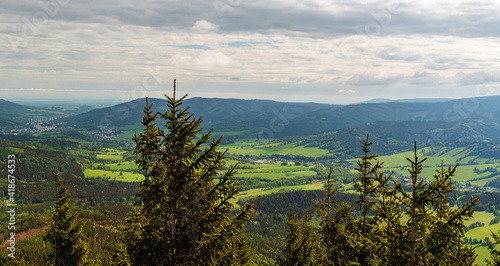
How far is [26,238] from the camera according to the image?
99.1 metres

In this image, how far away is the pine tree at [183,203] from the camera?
40.7 feet

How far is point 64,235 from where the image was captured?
2917 centimetres

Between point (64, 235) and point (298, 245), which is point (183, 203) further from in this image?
point (64, 235)

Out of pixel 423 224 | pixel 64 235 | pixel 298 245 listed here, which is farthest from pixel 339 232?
pixel 64 235

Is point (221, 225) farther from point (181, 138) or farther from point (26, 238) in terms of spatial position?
point (26, 238)

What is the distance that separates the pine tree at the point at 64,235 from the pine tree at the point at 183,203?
21334mm

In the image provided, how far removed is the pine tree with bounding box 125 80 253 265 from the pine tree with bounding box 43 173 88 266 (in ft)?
70.0

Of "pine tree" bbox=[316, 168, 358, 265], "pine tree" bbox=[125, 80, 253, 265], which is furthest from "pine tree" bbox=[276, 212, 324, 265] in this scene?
"pine tree" bbox=[125, 80, 253, 265]

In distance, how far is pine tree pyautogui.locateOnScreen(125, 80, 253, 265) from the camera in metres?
12.4

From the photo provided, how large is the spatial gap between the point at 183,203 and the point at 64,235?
2387 centimetres

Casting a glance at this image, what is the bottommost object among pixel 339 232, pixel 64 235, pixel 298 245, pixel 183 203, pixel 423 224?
pixel 298 245

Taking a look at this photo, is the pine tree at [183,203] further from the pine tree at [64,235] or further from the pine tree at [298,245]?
the pine tree at [64,235]

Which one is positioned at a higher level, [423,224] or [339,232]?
[423,224]

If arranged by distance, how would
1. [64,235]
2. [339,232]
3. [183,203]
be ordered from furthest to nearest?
[64,235] → [339,232] → [183,203]
